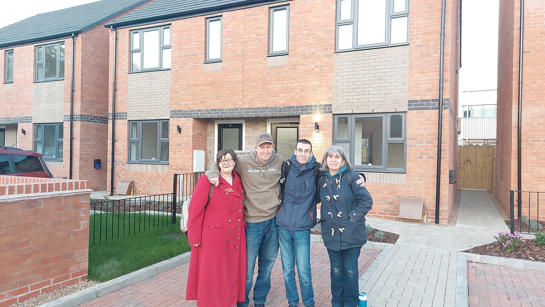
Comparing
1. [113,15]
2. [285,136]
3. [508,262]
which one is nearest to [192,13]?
[285,136]

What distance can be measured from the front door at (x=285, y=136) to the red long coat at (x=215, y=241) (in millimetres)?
7313

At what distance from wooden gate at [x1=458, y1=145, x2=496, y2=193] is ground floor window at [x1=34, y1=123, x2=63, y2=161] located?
1763 cm

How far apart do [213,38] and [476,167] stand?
13.2 metres

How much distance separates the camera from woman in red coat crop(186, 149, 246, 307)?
10.9 ft

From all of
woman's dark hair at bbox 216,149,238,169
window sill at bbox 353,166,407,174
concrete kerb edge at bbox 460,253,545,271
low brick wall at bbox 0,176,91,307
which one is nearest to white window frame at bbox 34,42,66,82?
low brick wall at bbox 0,176,91,307

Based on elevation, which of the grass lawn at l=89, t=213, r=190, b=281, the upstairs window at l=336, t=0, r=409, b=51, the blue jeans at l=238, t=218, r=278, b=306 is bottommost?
the grass lawn at l=89, t=213, r=190, b=281

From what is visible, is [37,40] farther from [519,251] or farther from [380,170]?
[519,251]

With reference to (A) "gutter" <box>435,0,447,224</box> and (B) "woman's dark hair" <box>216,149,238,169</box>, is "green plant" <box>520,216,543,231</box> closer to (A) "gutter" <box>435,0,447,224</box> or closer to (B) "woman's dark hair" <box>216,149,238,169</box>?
(A) "gutter" <box>435,0,447,224</box>

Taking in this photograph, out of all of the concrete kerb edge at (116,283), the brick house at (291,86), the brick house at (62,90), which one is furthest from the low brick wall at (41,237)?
the brick house at (62,90)

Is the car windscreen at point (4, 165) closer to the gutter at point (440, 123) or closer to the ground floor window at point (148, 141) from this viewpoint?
the ground floor window at point (148, 141)

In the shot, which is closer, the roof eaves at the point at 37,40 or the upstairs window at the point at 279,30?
the upstairs window at the point at 279,30

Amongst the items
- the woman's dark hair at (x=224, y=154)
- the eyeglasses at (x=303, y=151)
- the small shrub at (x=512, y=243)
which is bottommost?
the small shrub at (x=512, y=243)

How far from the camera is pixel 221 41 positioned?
1065 cm

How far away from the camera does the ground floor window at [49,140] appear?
1361cm
